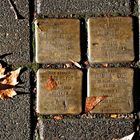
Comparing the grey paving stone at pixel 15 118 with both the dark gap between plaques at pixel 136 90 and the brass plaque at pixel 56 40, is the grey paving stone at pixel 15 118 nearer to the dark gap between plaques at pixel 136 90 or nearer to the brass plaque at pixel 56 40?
the brass plaque at pixel 56 40

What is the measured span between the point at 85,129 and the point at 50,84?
0.45 metres

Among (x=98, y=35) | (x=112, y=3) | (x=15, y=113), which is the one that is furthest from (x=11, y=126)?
(x=112, y=3)

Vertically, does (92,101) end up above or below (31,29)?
below

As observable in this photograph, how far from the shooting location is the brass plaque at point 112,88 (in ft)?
9.68

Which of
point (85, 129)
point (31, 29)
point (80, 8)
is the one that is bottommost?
point (85, 129)

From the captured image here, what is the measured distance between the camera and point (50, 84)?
295 centimetres

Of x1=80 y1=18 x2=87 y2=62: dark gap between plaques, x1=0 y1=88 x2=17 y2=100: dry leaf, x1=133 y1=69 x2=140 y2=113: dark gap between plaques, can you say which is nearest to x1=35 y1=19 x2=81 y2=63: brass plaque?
x1=80 y1=18 x2=87 y2=62: dark gap between plaques

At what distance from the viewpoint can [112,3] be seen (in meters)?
3.03

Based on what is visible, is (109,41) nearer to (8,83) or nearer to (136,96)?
(136,96)

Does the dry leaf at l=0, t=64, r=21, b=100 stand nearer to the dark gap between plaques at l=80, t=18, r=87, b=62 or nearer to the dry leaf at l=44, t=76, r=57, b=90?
the dry leaf at l=44, t=76, r=57, b=90

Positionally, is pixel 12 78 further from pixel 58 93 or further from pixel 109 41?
pixel 109 41

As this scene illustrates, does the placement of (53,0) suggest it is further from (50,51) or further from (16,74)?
(16,74)

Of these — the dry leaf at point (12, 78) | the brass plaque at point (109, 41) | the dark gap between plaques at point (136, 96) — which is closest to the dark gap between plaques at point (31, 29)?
the dry leaf at point (12, 78)

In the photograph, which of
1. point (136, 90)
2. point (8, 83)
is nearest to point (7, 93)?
point (8, 83)
